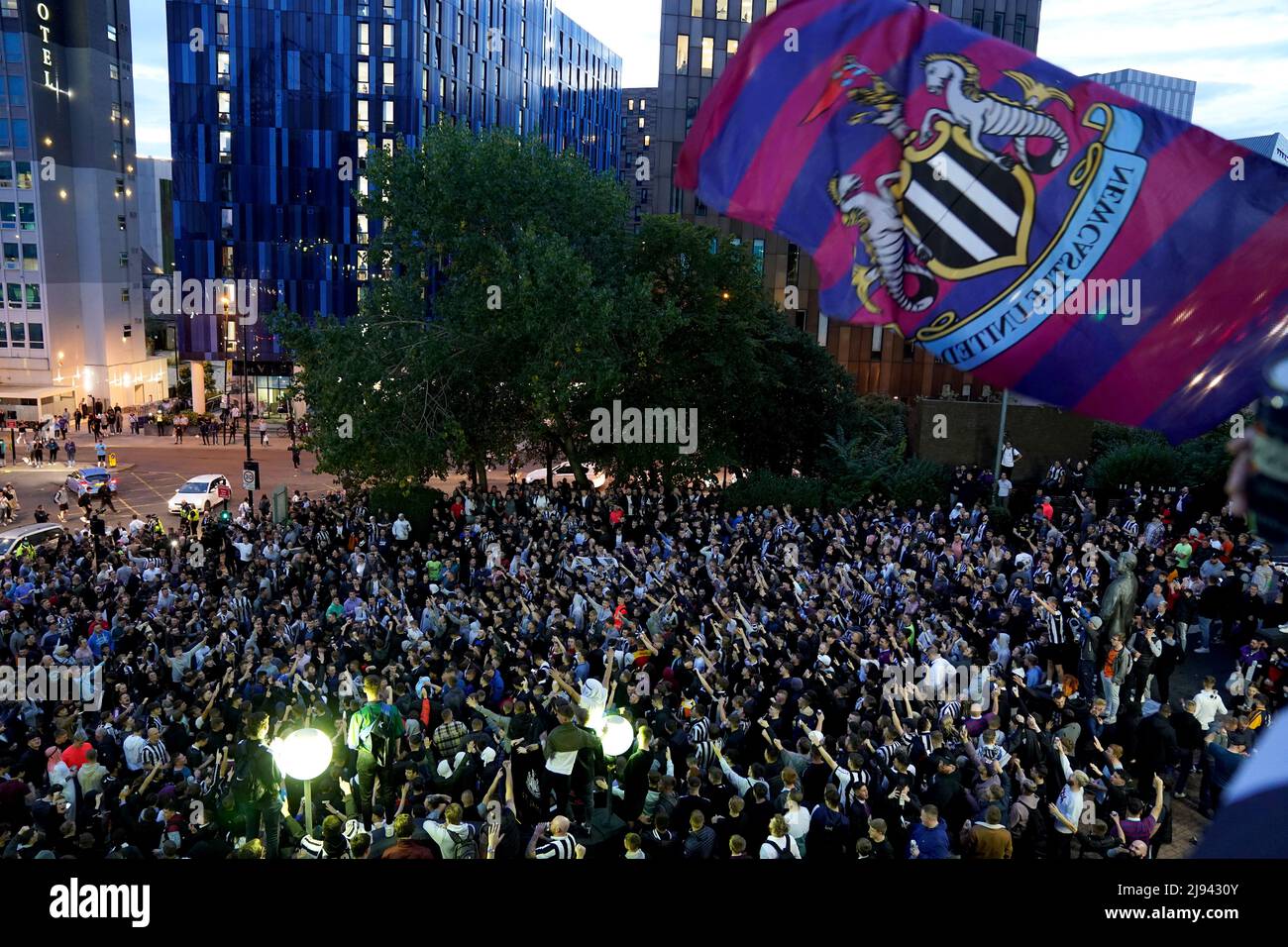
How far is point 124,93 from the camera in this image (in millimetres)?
69000

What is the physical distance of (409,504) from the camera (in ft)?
89.5

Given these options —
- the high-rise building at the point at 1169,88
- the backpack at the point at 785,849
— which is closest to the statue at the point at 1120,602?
Result: the backpack at the point at 785,849

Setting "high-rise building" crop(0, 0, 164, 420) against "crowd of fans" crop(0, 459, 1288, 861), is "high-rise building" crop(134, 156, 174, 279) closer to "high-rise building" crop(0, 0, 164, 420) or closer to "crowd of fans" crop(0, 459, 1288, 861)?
"high-rise building" crop(0, 0, 164, 420)

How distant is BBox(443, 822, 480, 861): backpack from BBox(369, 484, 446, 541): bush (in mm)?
19665

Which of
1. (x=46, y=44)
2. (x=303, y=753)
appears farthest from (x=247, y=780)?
(x=46, y=44)

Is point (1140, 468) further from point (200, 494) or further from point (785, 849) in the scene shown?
point (200, 494)

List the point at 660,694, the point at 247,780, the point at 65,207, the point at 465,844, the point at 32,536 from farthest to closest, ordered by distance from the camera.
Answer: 1. the point at 65,207
2. the point at 32,536
3. the point at 660,694
4. the point at 247,780
5. the point at 465,844

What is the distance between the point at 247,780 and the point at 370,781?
4.15 feet

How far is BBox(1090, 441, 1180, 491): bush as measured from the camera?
25.0m

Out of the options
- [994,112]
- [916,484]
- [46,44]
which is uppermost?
[46,44]

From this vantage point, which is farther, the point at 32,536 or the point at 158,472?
the point at 158,472

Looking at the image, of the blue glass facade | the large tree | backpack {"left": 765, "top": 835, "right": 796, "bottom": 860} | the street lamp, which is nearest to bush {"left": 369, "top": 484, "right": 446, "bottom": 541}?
the large tree

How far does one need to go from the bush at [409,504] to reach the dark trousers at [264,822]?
17.3 metres

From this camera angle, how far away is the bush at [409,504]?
27078 millimetres
